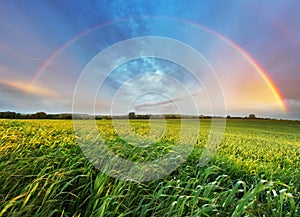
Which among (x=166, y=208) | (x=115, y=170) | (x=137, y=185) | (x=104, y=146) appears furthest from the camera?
(x=104, y=146)

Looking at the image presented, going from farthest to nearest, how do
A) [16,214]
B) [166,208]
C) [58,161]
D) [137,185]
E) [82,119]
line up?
[82,119]
[58,161]
[137,185]
[166,208]
[16,214]

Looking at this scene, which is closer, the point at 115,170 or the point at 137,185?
the point at 137,185

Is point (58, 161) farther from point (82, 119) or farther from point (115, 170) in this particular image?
point (82, 119)

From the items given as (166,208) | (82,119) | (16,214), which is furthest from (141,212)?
(82,119)

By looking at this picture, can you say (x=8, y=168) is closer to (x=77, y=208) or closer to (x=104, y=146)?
(x=77, y=208)

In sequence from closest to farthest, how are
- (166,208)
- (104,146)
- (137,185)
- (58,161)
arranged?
(166,208) → (137,185) → (58,161) → (104,146)

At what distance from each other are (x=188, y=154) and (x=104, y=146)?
69.1 inches

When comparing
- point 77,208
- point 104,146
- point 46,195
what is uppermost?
point 104,146

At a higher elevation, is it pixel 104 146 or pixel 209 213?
pixel 104 146

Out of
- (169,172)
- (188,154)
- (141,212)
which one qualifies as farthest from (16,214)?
(188,154)

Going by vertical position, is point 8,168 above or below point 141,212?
above

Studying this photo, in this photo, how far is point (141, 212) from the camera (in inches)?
96.9

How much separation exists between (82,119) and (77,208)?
29.8 ft

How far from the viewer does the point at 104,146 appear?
15.1 ft
